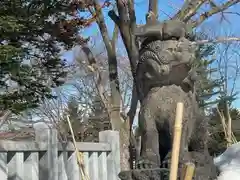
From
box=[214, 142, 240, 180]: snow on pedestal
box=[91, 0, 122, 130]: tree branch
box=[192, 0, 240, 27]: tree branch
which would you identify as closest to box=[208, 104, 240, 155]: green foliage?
box=[192, 0, 240, 27]: tree branch

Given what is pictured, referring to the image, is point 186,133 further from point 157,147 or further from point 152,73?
point 152,73

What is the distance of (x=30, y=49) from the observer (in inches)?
165

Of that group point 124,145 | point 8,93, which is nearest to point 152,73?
point 8,93

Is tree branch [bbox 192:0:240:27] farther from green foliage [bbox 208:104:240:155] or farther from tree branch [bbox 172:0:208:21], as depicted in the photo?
green foliage [bbox 208:104:240:155]

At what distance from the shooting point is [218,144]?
52.6ft

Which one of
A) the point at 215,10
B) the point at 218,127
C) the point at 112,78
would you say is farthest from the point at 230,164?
the point at 218,127

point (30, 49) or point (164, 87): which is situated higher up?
point (30, 49)

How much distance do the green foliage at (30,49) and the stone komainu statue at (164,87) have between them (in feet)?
4.10

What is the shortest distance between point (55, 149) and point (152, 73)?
1.62 metres

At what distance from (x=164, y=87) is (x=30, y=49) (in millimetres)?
2100

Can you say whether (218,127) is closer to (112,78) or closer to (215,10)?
(215,10)

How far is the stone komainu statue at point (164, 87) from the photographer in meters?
2.44

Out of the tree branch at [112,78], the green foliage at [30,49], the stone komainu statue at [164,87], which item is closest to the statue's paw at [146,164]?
the stone komainu statue at [164,87]

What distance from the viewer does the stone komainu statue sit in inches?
95.9
